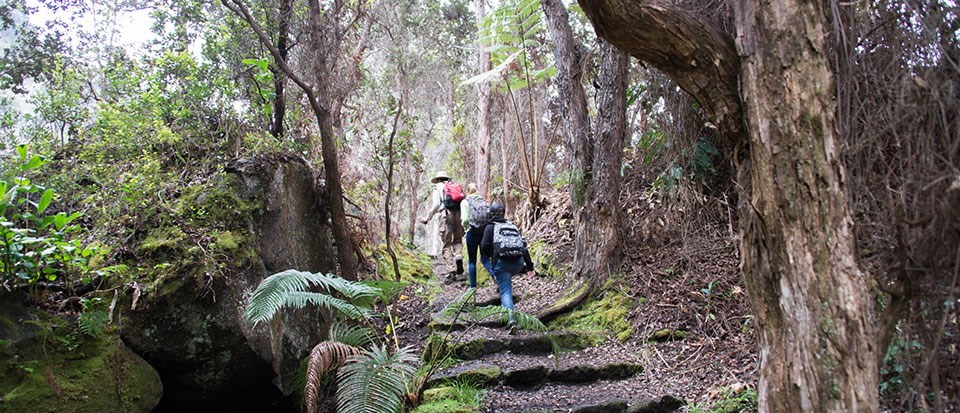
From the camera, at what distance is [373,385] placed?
392 centimetres

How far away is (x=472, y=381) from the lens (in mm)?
4863

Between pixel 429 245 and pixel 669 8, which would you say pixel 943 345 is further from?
pixel 429 245

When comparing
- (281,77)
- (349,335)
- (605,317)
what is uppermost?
(281,77)

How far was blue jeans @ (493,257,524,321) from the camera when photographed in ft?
20.3

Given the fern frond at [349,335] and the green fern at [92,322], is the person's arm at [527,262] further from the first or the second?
the green fern at [92,322]

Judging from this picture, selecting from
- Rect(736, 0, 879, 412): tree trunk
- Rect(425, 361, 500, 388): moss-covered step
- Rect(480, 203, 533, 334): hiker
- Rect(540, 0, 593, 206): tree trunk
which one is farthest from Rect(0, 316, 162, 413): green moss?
Rect(540, 0, 593, 206): tree trunk

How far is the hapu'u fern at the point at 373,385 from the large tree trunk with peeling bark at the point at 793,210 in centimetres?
250

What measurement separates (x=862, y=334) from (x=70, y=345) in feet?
15.0

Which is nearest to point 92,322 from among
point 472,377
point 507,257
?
point 472,377

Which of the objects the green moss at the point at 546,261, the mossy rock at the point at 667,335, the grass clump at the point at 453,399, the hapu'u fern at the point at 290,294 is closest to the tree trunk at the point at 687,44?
the hapu'u fern at the point at 290,294

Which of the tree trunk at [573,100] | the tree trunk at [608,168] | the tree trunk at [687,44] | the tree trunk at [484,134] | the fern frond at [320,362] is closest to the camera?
the tree trunk at [687,44]

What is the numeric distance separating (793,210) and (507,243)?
3973mm

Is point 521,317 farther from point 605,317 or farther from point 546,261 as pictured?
point 546,261

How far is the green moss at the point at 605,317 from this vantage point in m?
5.75
